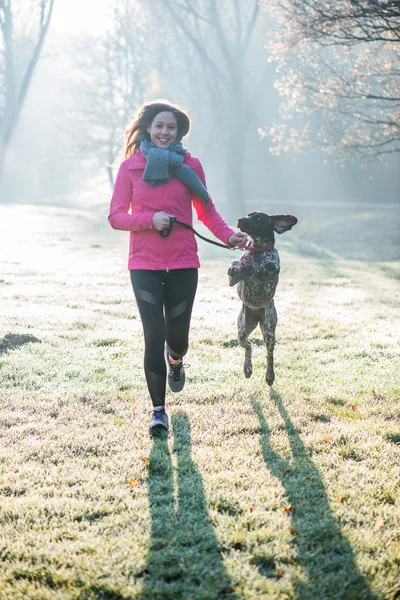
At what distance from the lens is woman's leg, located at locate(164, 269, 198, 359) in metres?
4.84

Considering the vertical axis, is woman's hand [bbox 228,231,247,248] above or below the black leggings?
above

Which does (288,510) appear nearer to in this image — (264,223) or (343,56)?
(264,223)

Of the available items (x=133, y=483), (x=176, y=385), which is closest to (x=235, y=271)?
(x=176, y=385)

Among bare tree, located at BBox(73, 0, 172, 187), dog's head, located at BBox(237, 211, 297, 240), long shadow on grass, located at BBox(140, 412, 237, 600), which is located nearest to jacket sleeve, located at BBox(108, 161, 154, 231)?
dog's head, located at BBox(237, 211, 297, 240)

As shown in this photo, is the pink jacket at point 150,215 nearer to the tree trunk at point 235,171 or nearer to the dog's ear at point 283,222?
the dog's ear at point 283,222

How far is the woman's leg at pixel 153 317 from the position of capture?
475 centimetres

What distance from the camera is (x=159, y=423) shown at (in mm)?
4789

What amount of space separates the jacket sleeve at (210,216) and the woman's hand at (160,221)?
52 cm

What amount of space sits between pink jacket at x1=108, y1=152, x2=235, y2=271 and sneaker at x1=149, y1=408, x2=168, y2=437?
1069mm

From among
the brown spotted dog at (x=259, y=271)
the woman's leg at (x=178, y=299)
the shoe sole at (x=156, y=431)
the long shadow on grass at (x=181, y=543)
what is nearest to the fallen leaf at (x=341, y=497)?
the long shadow on grass at (x=181, y=543)

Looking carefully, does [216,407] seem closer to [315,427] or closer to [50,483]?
[315,427]

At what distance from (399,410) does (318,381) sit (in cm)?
103

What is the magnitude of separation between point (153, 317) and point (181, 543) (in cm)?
184

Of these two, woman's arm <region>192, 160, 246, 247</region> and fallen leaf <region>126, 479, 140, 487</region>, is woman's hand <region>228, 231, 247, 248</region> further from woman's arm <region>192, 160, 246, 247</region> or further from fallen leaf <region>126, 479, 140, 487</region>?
fallen leaf <region>126, 479, 140, 487</region>
